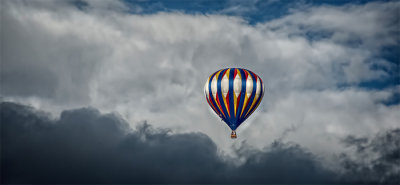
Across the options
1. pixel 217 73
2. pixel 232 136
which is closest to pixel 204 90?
pixel 217 73

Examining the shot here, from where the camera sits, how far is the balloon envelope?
550 ft

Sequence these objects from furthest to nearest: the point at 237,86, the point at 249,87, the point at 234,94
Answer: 1. the point at 249,87
2. the point at 237,86
3. the point at 234,94

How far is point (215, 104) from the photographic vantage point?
6708 inches

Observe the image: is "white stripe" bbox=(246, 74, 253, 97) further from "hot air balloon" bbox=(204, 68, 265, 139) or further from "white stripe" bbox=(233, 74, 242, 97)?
"white stripe" bbox=(233, 74, 242, 97)

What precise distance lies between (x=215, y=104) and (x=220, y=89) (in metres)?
4.50

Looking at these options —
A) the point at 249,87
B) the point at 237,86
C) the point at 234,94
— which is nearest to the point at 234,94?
the point at 234,94

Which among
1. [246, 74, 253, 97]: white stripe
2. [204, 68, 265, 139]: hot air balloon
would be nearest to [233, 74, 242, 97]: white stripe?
[204, 68, 265, 139]: hot air balloon

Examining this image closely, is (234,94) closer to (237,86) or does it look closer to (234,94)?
(234,94)

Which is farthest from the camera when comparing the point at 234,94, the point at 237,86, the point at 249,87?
the point at 249,87

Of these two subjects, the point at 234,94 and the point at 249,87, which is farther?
the point at 249,87

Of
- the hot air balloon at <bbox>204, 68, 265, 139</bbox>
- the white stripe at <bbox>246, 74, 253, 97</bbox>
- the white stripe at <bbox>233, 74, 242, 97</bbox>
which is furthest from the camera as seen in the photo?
the white stripe at <bbox>246, 74, 253, 97</bbox>

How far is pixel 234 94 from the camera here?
16788cm

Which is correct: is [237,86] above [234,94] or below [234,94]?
above

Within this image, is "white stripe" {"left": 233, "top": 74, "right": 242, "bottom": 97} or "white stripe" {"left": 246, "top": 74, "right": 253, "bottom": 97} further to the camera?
"white stripe" {"left": 246, "top": 74, "right": 253, "bottom": 97}
